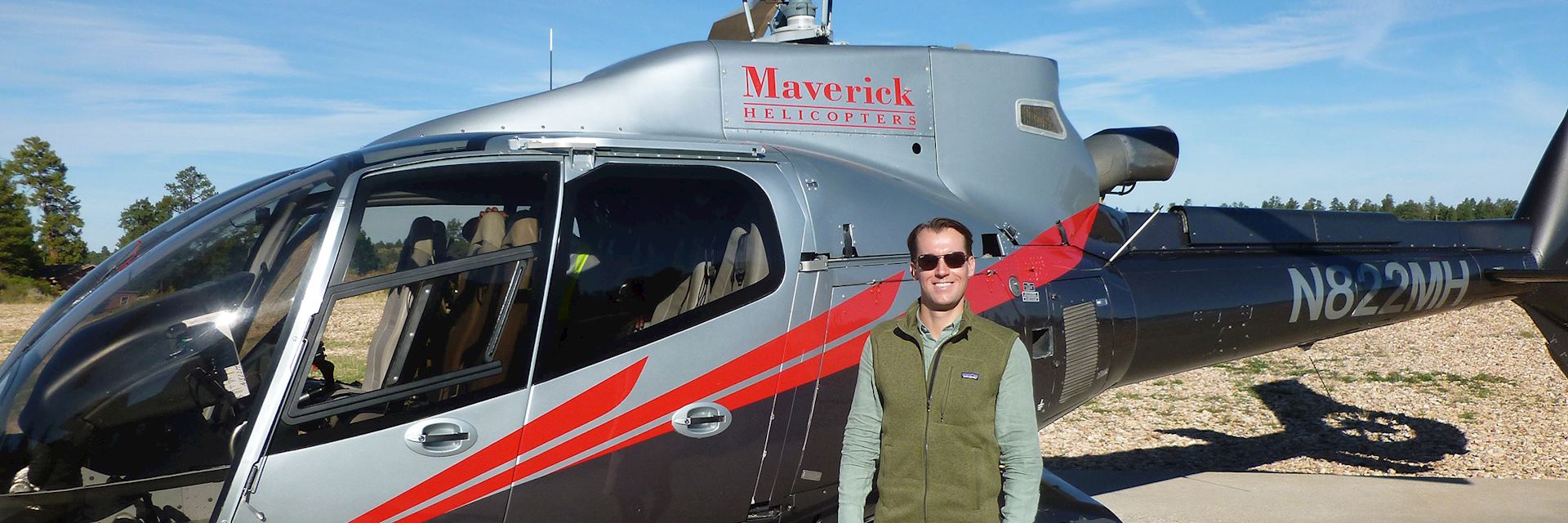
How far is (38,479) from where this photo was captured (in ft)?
8.39

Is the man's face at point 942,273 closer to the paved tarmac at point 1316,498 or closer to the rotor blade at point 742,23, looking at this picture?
the rotor blade at point 742,23

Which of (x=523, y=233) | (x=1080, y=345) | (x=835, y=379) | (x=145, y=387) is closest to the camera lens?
(x=145, y=387)

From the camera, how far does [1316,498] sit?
20.2 feet

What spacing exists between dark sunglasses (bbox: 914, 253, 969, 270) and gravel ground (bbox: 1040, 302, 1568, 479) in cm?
562

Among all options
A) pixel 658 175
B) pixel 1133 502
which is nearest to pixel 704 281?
pixel 658 175

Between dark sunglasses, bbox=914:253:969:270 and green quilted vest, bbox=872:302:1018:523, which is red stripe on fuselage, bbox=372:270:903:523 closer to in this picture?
green quilted vest, bbox=872:302:1018:523

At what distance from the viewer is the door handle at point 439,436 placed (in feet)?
8.87

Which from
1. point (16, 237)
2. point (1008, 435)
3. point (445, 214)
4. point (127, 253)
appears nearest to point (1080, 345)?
point (1008, 435)

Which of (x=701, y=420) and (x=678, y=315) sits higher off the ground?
(x=678, y=315)

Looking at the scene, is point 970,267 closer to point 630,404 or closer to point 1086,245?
point 630,404

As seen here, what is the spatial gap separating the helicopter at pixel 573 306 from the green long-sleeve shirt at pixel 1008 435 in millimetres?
911

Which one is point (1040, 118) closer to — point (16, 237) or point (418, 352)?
point (418, 352)

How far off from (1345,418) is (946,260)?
8517 mm

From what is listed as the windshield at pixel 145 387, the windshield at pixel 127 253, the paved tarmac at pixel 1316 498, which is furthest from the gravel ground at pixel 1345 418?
the windshield at pixel 145 387
